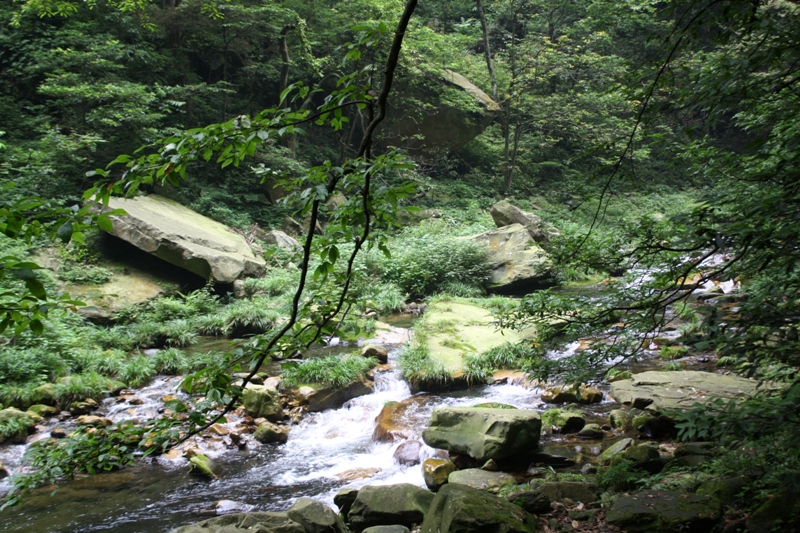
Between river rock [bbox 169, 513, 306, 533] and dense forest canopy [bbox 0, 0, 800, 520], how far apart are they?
1850 mm

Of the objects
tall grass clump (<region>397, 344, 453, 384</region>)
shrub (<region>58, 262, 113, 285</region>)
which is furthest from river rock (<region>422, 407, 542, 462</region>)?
shrub (<region>58, 262, 113, 285</region>)

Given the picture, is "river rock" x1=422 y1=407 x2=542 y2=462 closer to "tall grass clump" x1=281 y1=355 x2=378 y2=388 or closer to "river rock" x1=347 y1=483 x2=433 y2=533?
"river rock" x1=347 y1=483 x2=433 y2=533

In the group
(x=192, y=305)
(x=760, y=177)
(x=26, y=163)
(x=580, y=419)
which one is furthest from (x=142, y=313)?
(x=760, y=177)

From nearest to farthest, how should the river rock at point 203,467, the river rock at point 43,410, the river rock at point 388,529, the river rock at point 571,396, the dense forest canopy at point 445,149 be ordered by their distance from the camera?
the dense forest canopy at point 445,149
the river rock at point 388,529
the river rock at point 203,467
the river rock at point 43,410
the river rock at point 571,396

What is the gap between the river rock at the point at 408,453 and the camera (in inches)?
211

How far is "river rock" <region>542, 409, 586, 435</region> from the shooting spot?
5645 mm

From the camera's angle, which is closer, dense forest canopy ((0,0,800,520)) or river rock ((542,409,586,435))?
dense forest canopy ((0,0,800,520))

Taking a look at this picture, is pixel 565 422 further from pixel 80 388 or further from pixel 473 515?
pixel 80 388

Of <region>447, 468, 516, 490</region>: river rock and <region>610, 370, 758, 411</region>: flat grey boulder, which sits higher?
<region>610, 370, 758, 411</region>: flat grey boulder

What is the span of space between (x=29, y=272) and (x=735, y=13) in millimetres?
3035

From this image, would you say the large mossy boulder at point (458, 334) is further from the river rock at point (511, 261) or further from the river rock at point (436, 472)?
the river rock at point (436, 472)

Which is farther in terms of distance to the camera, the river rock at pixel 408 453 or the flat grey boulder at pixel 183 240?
the flat grey boulder at pixel 183 240

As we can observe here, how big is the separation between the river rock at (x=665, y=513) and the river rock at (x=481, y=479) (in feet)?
4.04

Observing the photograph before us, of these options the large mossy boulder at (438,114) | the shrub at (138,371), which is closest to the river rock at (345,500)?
the shrub at (138,371)
